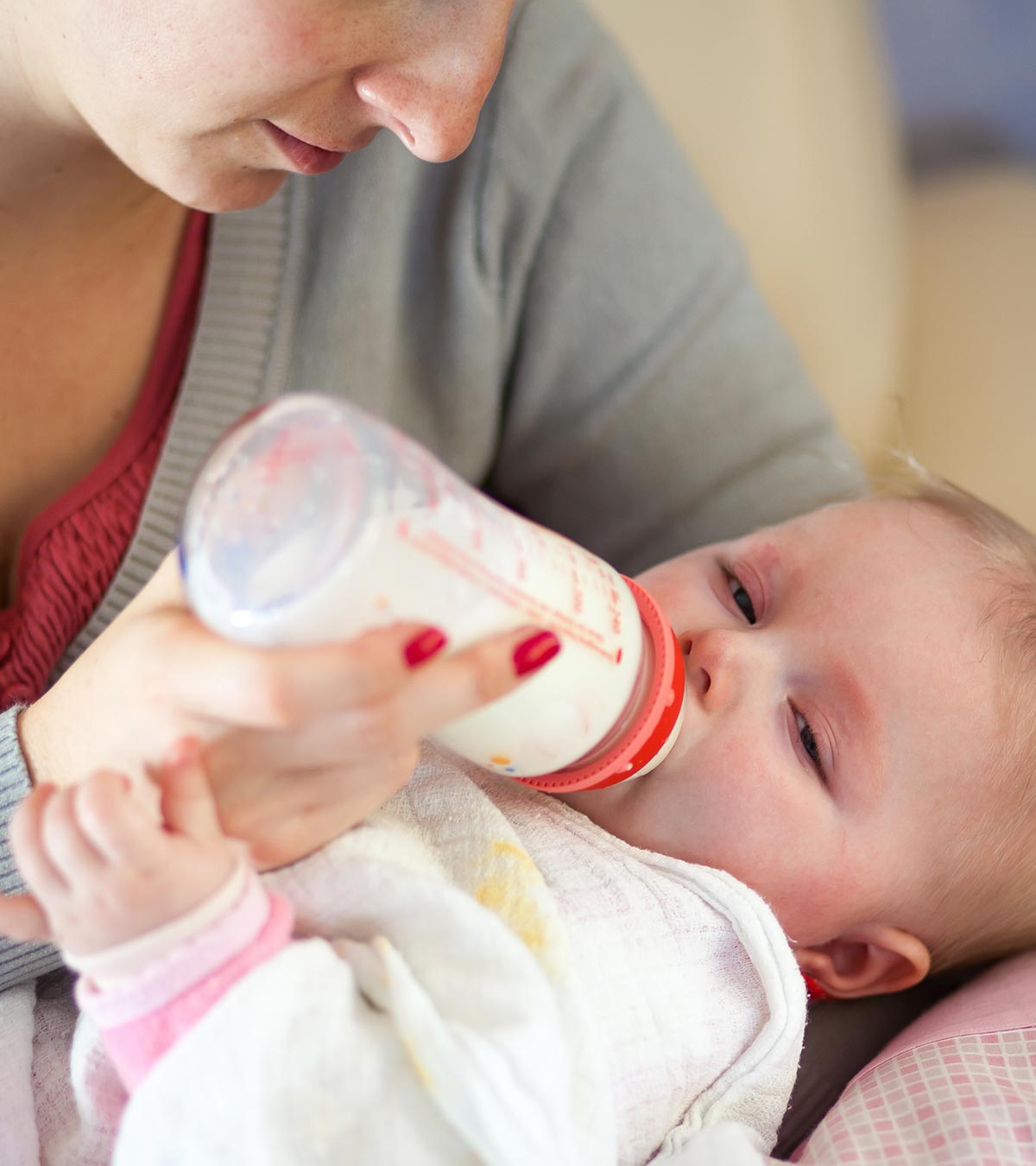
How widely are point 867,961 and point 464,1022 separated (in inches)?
18.9

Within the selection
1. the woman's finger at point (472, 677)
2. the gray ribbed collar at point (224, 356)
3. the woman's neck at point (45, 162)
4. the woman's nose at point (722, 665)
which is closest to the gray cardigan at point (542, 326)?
the gray ribbed collar at point (224, 356)

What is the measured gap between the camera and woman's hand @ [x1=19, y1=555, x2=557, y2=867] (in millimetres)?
630

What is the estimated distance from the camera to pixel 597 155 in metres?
1.36

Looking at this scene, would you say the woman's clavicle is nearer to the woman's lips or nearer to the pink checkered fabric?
the woman's lips

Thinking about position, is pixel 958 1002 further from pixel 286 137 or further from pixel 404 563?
pixel 286 137

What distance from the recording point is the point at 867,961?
3.67 ft

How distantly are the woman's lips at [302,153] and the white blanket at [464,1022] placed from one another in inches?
19.2

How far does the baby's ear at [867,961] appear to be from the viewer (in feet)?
3.55

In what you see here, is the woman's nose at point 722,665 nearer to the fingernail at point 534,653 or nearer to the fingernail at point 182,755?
the fingernail at point 534,653

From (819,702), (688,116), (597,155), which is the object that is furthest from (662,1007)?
(688,116)

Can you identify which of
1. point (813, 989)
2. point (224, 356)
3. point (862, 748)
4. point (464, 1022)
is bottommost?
point (813, 989)

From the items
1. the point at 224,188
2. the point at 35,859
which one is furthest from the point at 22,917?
the point at 224,188

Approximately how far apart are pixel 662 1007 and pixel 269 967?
13.4 inches

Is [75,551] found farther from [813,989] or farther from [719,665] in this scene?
[813,989]
